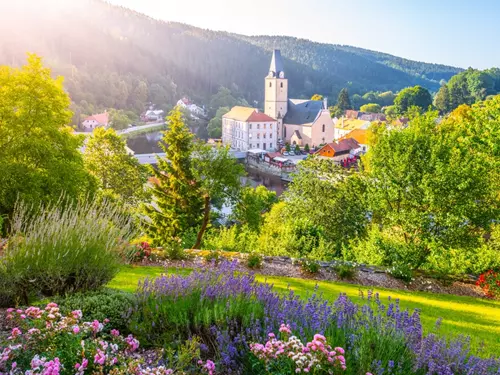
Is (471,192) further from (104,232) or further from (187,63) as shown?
(187,63)

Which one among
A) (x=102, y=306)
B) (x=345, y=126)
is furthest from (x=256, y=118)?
(x=102, y=306)

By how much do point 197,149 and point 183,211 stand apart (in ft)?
8.23

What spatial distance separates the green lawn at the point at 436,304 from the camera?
6393 mm

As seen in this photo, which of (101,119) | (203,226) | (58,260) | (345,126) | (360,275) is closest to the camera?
(58,260)

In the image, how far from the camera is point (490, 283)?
9.79 meters

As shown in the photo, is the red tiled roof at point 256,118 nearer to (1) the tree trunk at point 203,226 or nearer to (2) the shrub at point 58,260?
(1) the tree trunk at point 203,226

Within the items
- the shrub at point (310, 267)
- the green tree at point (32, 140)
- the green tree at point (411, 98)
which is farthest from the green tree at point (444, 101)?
the shrub at point (310, 267)

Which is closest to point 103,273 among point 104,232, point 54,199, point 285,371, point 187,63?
point 104,232

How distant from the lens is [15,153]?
13.1 meters

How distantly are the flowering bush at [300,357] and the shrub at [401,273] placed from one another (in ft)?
24.3

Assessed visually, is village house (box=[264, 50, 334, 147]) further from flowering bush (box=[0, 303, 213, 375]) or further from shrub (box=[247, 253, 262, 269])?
flowering bush (box=[0, 303, 213, 375])

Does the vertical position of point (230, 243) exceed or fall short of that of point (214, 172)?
it falls short

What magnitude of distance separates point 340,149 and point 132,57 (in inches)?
4379

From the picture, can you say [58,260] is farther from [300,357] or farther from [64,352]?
[300,357]
